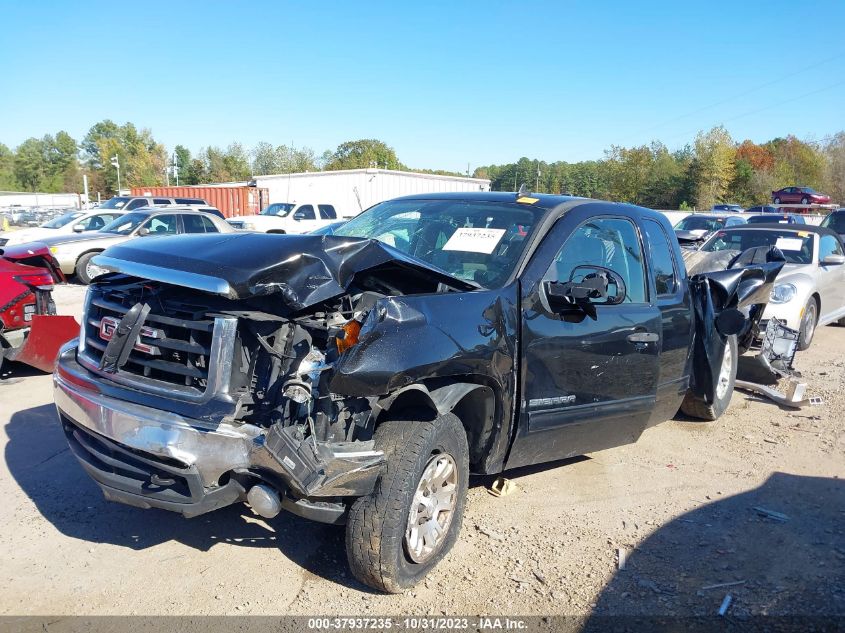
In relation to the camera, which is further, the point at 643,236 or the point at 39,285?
the point at 39,285

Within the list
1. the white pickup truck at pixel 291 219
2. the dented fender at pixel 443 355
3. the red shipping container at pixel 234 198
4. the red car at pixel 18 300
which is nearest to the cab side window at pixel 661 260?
the dented fender at pixel 443 355

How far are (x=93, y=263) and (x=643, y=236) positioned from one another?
3500 millimetres

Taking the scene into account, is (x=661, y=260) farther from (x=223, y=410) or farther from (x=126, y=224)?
(x=126, y=224)

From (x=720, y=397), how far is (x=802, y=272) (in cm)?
402

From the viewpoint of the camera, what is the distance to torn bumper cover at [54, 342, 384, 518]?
274 cm

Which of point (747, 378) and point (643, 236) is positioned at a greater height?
point (643, 236)

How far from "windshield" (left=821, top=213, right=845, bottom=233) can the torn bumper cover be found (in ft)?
57.9

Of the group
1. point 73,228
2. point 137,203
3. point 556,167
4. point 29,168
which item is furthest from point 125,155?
point 73,228

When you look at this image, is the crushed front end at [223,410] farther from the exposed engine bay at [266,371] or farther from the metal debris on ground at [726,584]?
the metal debris on ground at [726,584]

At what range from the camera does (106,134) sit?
104188 millimetres

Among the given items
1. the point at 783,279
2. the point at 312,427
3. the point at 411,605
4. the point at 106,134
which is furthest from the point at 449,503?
the point at 106,134

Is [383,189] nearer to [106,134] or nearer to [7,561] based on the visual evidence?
[7,561]

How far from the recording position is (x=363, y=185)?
3366 centimetres

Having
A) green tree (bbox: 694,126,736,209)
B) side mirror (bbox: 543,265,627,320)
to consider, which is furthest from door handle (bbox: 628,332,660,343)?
green tree (bbox: 694,126,736,209)
